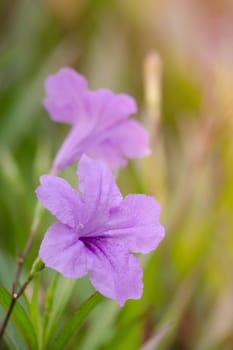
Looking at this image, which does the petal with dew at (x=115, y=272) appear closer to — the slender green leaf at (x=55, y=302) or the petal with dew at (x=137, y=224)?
the petal with dew at (x=137, y=224)

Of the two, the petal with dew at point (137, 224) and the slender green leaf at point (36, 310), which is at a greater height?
the petal with dew at point (137, 224)

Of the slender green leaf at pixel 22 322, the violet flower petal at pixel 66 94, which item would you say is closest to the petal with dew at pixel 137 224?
the slender green leaf at pixel 22 322

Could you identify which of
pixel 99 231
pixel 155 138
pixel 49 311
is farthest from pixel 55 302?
pixel 155 138

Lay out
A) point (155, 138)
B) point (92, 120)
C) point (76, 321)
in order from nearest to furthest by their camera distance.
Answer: point (76, 321), point (92, 120), point (155, 138)

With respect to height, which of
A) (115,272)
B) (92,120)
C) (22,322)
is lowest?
(22,322)

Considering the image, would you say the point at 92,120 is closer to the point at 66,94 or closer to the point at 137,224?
the point at 66,94

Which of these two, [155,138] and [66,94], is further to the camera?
[155,138]
